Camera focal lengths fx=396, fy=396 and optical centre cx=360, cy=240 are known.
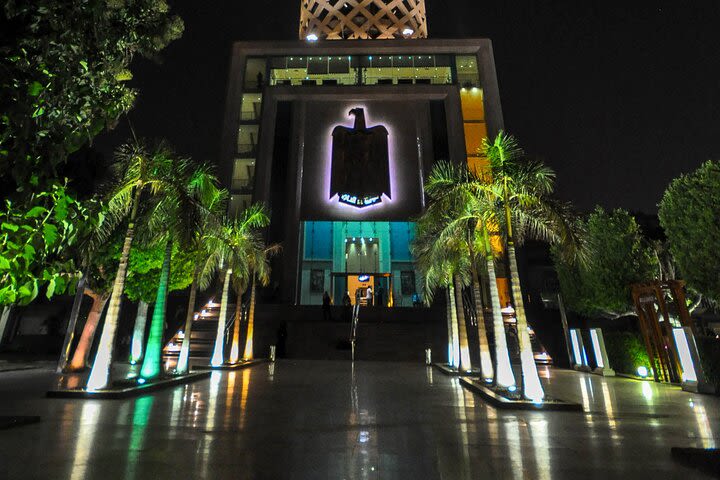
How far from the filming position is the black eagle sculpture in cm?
3269

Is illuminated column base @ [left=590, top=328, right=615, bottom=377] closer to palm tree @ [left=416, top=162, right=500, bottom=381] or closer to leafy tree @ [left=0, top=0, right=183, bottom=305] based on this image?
palm tree @ [left=416, top=162, right=500, bottom=381]

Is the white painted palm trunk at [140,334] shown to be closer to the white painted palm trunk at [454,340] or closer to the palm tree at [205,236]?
the palm tree at [205,236]

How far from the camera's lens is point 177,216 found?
34.7 feet

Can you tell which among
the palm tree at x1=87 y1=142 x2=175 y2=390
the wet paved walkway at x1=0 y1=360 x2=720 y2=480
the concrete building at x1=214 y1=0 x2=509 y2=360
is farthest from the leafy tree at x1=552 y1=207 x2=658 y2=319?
the palm tree at x1=87 y1=142 x2=175 y2=390

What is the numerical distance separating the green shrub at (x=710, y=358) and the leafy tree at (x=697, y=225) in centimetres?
221

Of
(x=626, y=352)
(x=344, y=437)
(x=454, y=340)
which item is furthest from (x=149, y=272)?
(x=626, y=352)

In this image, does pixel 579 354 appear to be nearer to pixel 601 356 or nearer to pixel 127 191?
pixel 601 356

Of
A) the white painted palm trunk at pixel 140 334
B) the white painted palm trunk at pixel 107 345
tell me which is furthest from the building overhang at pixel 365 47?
the white painted palm trunk at pixel 107 345

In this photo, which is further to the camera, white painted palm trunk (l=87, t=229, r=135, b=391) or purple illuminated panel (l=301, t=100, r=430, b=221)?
purple illuminated panel (l=301, t=100, r=430, b=221)

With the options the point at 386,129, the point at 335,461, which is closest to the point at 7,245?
the point at 335,461

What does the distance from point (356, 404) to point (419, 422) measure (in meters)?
1.92

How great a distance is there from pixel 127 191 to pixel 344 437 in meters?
8.58

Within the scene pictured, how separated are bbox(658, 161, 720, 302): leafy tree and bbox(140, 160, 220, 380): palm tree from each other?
1521cm

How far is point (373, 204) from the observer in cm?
3247
